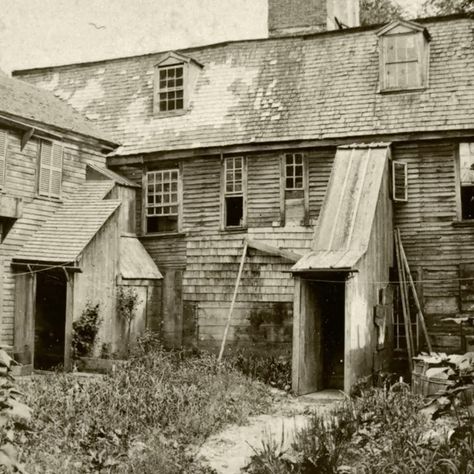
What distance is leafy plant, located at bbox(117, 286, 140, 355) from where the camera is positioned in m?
19.5

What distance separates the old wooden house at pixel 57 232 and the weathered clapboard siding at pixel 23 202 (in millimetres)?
26

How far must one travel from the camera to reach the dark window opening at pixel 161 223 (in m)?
21.9

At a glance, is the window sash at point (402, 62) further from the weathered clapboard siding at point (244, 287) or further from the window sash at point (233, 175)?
the weathered clapboard siding at point (244, 287)

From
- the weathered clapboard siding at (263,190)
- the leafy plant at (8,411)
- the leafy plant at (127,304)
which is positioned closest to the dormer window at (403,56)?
the weathered clapboard siding at (263,190)

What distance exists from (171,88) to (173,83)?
1.62 feet

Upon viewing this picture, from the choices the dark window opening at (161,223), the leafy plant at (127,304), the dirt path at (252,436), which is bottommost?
the dirt path at (252,436)

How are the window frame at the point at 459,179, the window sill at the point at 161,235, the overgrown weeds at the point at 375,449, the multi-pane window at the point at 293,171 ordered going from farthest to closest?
the window sill at the point at 161,235 → the multi-pane window at the point at 293,171 → the window frame at the point at 459,179 → the overgrown weeds at the point at 375,449

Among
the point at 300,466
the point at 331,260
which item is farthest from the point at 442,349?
the point at 300,466

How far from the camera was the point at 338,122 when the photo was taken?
19.7m

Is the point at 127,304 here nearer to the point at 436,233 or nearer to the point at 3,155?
the point at 3,155

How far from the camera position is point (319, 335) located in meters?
16.7

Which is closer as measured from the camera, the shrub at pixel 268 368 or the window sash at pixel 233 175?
the shrub at pixel 268 368

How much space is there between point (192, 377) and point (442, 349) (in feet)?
24.2

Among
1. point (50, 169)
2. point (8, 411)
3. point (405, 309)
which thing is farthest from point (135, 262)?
point (8, 411)
